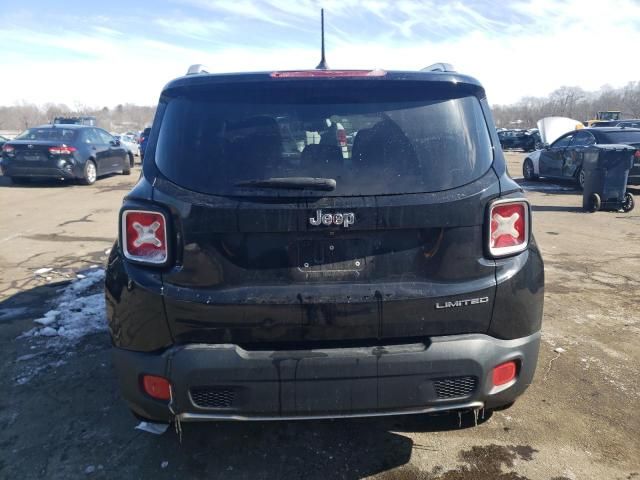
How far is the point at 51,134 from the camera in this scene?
46.6ft

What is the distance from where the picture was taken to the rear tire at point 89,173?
14.3 m

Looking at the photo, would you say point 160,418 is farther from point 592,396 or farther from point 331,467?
point 592,396

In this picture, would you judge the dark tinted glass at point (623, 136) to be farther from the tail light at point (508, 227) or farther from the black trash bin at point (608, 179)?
the tail light at point (508, 227)

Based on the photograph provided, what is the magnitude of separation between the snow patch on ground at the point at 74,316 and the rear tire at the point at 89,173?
392 inches

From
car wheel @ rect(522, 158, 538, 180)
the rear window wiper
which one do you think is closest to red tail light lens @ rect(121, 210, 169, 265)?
the rear window wiper

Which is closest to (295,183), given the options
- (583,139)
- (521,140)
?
(583,139)

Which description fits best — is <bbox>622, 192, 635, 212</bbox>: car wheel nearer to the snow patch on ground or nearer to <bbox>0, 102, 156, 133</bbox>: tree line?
the snow patch on ground

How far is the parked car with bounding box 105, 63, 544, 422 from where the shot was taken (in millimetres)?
2186

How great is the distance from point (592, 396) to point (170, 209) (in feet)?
9.56

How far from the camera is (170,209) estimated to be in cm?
222

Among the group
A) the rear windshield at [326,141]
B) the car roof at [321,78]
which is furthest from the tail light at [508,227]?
the car roof at [321,78]

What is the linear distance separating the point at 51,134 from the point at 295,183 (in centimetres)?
1433

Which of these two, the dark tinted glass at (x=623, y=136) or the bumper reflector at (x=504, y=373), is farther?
the dark tinted glass at (x=623, y=136)

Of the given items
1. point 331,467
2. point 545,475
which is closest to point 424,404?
point 331,467
